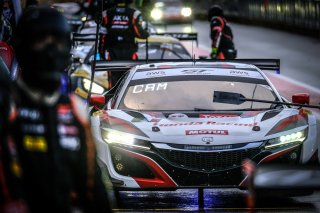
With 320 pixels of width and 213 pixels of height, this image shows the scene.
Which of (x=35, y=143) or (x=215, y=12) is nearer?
(x=35, y=143)

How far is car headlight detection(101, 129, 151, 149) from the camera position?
960cm

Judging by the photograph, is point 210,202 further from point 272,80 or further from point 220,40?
point 272,80

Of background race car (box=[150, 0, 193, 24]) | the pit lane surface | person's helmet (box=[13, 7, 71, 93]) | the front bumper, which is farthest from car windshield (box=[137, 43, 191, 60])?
background race car (box=[150, 0, 193, 24])

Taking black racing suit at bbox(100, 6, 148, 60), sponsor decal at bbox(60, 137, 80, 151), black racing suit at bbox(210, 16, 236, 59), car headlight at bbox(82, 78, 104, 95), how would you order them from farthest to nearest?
1. black racing suit at bbox(210, 16, 236, 59)
2. black racing suit at bbox(100, 6, 148, 60)
3. car headlight at bbox(82, 78, 104, 95)
4. sponsor decal at bbox(60, 137, 80, 151)

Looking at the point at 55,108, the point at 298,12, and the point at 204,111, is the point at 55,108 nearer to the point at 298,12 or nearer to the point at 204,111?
the point at 204,111

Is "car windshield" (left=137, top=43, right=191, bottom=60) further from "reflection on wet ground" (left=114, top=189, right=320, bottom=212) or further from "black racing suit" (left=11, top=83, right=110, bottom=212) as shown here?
"black racing suit" (left=11, top=83, right=110, bottom=212)

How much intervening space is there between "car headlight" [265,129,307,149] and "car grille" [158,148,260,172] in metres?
0.30

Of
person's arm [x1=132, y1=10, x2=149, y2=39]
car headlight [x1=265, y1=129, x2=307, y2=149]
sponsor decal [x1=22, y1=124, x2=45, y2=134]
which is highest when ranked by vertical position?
sponsor decal [x1=22, y1=124, x2=45, y2=134]

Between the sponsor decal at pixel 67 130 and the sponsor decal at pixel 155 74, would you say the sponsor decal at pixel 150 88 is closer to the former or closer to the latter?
the sponsor decal at pixel 155 74

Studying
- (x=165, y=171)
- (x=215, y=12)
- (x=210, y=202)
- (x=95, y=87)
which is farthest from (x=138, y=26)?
(x=165, y=171)

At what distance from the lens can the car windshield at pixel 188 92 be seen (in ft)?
34.8

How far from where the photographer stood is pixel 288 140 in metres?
9.80

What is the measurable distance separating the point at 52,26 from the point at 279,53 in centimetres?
2931

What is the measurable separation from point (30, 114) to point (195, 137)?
5407 mm
